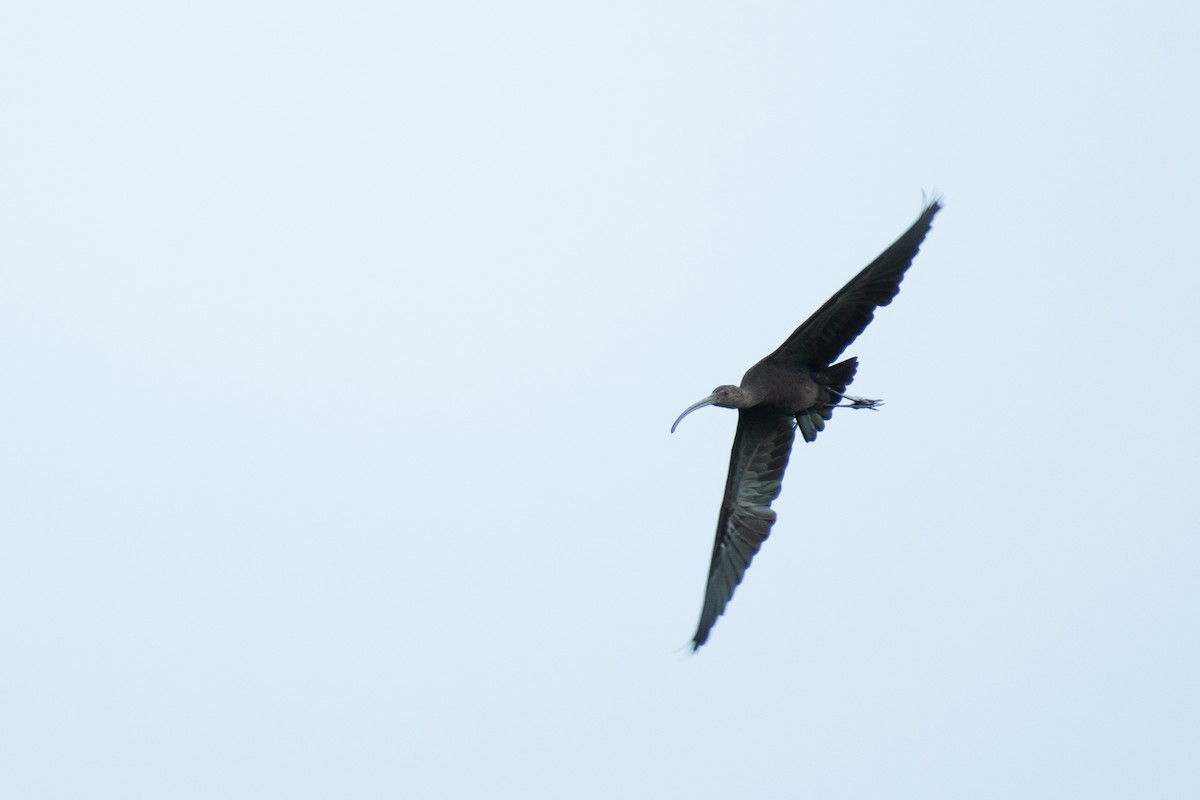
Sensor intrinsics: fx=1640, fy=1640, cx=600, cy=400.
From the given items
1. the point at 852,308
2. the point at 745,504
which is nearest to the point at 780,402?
the point at 852,308

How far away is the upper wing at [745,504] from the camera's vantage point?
61.2ft

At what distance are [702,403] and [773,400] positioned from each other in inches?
30.4

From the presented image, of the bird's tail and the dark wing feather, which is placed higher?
the dark wing feather

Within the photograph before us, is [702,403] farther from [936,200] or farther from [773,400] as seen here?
[936,200]

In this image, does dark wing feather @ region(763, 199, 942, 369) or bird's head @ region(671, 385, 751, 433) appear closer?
dark wing feather @ region(763, 199, 942, 369)

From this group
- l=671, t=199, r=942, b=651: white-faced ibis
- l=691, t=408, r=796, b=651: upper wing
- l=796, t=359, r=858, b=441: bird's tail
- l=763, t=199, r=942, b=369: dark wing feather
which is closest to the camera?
l=763, t=199, r=942, b=369: dark wing feather

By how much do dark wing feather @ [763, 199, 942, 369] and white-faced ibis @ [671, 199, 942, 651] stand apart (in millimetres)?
10

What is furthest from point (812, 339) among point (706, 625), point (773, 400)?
point (706, 625)

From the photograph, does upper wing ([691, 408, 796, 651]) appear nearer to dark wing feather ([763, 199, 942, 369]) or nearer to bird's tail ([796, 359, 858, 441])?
bird's tail ([796, 359, 858, 441])

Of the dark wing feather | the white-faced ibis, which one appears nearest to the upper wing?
the white-faced ibis

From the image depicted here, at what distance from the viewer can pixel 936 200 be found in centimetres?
1658

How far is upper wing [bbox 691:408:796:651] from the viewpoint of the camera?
734 inches

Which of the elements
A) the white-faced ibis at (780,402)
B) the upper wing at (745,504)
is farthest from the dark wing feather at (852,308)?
the upper wing at (745,504)

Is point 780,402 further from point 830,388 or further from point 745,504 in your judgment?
point 745,504
